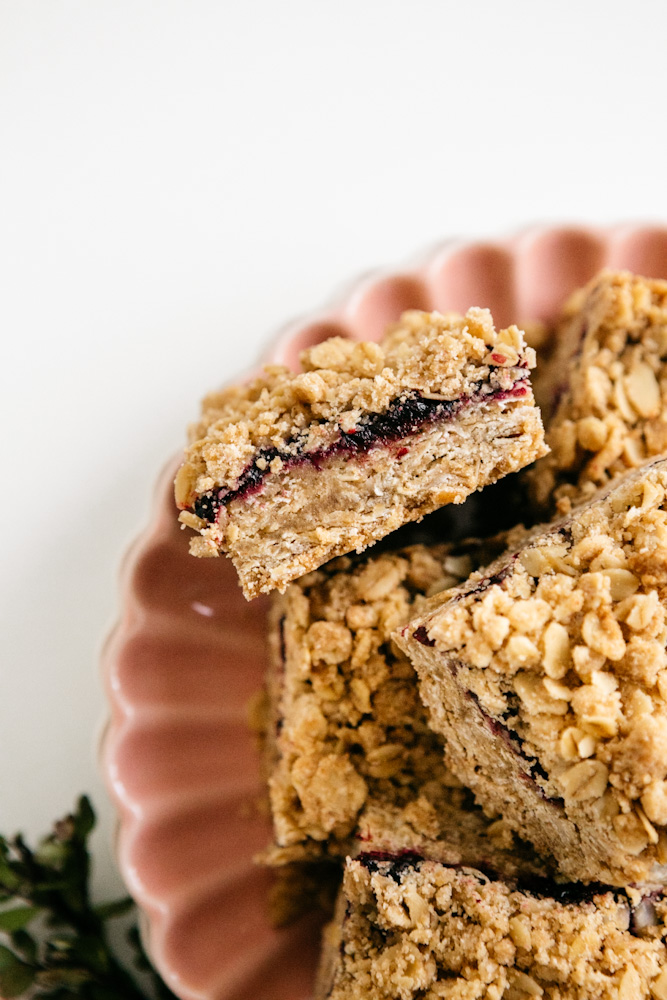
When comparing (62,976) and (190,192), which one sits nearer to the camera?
(62,976)

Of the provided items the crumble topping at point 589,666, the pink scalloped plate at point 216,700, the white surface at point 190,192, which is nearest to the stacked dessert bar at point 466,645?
the crumble topping at point 589,666

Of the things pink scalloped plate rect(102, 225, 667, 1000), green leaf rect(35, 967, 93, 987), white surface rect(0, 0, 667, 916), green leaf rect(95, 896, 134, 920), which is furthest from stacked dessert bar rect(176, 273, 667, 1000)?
white surface rect(0, 0, 667, 916)

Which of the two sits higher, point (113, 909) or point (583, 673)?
point (583, 673)

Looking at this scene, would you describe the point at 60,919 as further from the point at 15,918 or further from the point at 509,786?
the point at 509,786

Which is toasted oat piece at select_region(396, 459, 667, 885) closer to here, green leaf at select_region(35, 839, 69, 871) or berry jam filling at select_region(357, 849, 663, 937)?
berry jam filling at select_region(357, 849, 663, 937)

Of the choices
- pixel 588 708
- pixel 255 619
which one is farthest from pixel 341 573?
pixel 588 708

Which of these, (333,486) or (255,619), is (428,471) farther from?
(255,619)

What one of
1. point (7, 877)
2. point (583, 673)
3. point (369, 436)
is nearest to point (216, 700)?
point (7, 877)

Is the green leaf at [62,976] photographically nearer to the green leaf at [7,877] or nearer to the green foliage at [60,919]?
the green foliage at [60,919]
